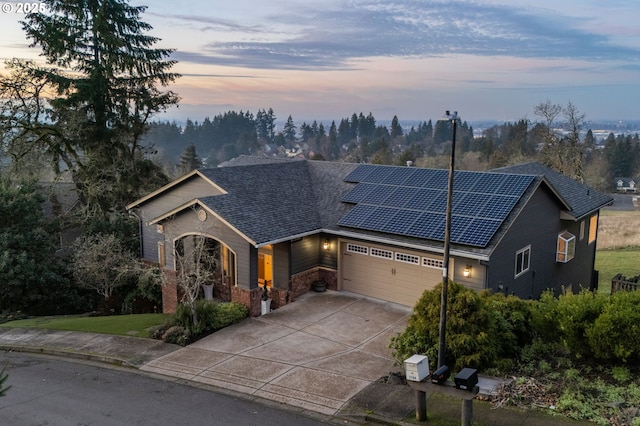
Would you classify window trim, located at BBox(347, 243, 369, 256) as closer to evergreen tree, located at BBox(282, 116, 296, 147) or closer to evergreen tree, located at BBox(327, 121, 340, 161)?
evergreen tree, located at BBox(327, 121, 340, 161)

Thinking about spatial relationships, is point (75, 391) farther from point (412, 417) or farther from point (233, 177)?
point (233, 177)

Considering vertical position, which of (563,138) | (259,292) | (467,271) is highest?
(563,138)

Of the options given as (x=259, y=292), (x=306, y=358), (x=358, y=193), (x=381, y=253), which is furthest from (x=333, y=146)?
(x=306, y=358)

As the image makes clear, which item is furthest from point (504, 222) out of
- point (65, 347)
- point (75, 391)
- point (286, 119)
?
point (286, 119)

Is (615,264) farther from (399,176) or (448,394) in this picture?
(448,394)

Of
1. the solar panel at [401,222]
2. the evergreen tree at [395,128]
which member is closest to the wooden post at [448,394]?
the solar panel at [401,222]

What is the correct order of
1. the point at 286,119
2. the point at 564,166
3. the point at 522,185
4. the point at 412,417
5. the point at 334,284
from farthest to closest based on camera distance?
the point at 286,119 < the point at 564,166 < the point at 334,284 < the point at 522,185 < the point at 412,417
